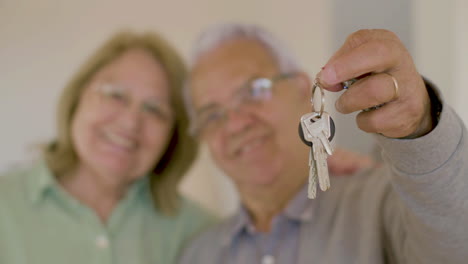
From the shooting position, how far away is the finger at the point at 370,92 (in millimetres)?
480

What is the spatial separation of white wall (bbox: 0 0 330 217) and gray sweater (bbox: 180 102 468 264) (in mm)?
868

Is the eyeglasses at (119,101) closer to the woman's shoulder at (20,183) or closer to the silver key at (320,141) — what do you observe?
the woman's shoulder at (20,183)

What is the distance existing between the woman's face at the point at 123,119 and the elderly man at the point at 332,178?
117 mm

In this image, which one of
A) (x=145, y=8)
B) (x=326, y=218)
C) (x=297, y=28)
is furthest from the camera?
(x=145, y=8)

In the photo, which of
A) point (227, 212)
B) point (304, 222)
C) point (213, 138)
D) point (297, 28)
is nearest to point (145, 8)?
point (297, 28)

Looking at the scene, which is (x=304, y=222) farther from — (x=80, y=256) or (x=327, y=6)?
(x=327, y=6)

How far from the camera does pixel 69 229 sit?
3.68 ft

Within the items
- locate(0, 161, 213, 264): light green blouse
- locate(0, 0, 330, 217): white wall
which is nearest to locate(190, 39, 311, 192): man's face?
locate(0, 161, 213, 264): light green blouse

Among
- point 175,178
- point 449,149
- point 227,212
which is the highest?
point 449,149

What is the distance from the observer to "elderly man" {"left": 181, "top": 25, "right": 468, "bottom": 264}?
50cm

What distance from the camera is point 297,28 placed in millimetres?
2057

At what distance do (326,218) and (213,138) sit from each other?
393 millimetres

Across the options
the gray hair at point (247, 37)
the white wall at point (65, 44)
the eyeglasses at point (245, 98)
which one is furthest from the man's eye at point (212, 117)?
the white wall at point (65, 44)

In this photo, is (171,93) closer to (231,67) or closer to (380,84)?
(231,67)
